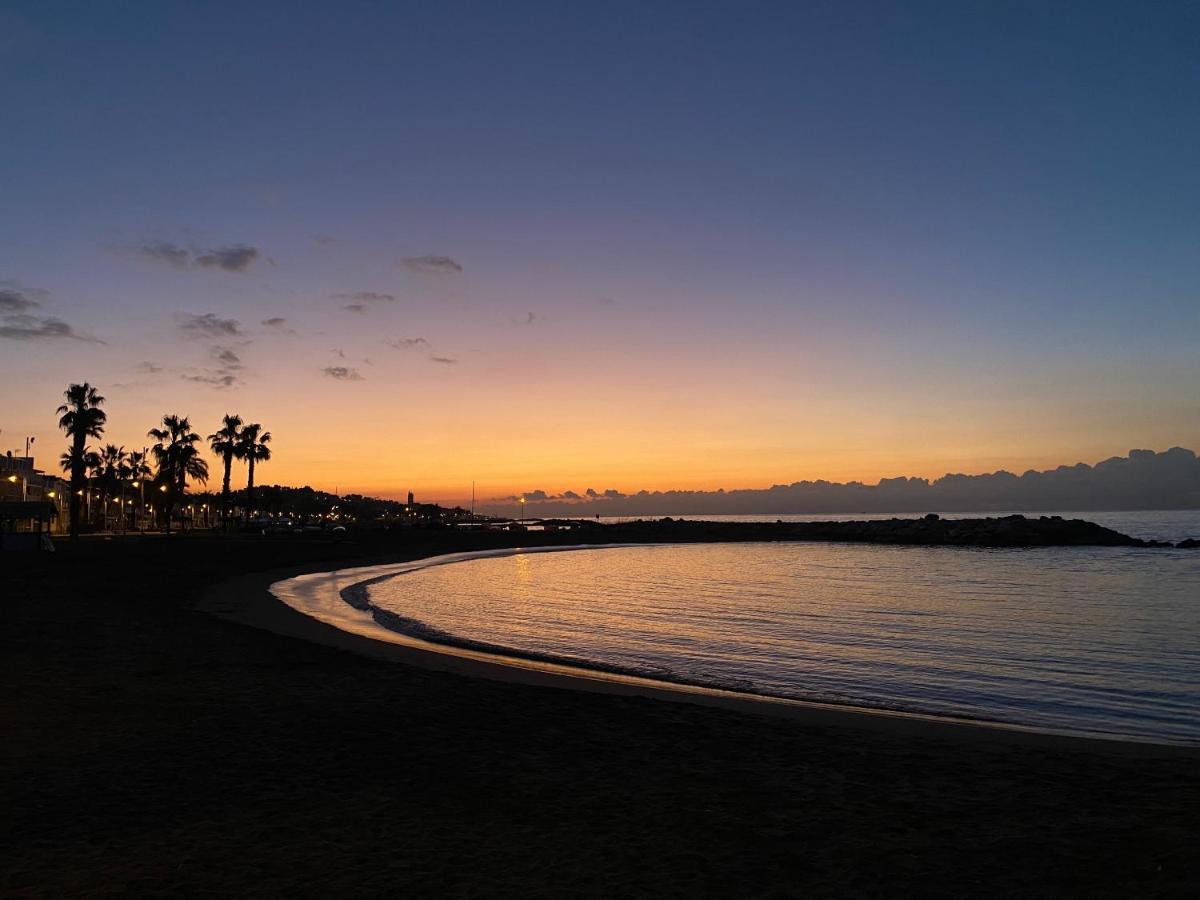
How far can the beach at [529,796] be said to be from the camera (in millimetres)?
6324

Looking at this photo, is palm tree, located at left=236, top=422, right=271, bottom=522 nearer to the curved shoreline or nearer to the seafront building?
the seafront building

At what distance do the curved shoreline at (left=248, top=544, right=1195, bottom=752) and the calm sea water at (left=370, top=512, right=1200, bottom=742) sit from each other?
743mm

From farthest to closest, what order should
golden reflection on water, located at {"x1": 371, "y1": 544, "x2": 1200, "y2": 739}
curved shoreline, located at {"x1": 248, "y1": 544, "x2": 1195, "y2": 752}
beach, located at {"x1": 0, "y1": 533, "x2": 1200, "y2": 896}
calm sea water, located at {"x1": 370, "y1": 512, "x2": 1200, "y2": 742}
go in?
golden reflection on water, located at {"x1": 371, "y1": 544, "x2": 1200, "y2": 739} < calm sea water, located at {"x1": 370, "y1": 512, "x2": 1200, "y2": 742} < curved shoreline, located at {"x1": 248, "y1": 544, "x2": 1195, "y2": 752} < beach, located at {"x1": 0, "y1": 533, "x2": 1200, "y2": 896}

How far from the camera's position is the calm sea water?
51.5ft

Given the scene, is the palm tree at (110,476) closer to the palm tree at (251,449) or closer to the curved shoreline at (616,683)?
the palm tree at (251,449)

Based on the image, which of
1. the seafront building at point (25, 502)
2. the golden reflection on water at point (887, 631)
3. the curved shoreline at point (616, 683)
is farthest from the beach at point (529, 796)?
the seafront building at point (25, 502)

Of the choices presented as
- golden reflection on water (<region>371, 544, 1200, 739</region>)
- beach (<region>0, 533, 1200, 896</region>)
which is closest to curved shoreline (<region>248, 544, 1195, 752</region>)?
beach (<region>0, 533, 1200, 896</region>)

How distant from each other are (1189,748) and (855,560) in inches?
2332

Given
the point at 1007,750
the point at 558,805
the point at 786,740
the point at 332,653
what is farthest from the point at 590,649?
the point at 558,805

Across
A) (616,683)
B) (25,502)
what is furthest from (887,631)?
(25,502)

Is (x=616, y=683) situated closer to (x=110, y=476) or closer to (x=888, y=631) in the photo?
(x=888, y=631)

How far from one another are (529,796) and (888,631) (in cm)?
1965

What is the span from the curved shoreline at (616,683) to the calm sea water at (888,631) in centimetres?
74

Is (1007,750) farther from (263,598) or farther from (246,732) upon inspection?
(263,598)
